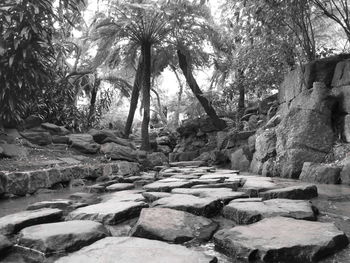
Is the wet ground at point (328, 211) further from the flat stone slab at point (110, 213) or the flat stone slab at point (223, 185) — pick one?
the flat stone slab at point (223, 185)

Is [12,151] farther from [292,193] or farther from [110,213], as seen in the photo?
[292,193]

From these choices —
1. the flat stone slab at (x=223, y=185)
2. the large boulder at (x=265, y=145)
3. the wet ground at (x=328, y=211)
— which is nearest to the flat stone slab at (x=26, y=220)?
the wet ground at (x=328, y=211)

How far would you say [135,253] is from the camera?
45.6 inches

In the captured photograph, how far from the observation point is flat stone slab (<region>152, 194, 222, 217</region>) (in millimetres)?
1826

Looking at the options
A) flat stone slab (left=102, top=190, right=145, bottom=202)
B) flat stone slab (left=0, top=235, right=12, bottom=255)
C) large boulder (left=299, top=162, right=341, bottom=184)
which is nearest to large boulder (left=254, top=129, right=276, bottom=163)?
large boulder (left=299, top=162, right=341, bottom=184)

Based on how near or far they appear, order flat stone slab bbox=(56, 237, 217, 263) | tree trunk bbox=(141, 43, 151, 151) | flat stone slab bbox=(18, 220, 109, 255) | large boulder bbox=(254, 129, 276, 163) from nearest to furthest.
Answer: flat stone slab bbox=(56, 237, 217, 263) → flat stone slab bbox=(18, 220, 109, 255) → large boulder bbox=(254, 129, 276, 163) → tree trunk bbox=(141, 43, 151, 151)

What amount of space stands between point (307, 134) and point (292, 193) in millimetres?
2258

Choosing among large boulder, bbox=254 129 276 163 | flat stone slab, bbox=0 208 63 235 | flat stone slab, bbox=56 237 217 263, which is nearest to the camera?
flat stone slab, bbox=56 237 217 263

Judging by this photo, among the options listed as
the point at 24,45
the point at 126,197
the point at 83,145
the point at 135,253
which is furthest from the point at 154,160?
the point at 135,253

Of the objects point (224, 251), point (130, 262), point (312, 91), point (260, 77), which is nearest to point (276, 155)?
point (312, 91)

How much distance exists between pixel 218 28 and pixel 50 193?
23.9 ft

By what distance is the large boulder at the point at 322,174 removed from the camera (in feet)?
10.8

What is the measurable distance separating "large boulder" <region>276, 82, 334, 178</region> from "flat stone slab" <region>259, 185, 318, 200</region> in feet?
5.87

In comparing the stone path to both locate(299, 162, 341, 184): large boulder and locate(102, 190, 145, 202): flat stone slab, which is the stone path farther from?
locate(299, 162, 341, 184): large boulder
